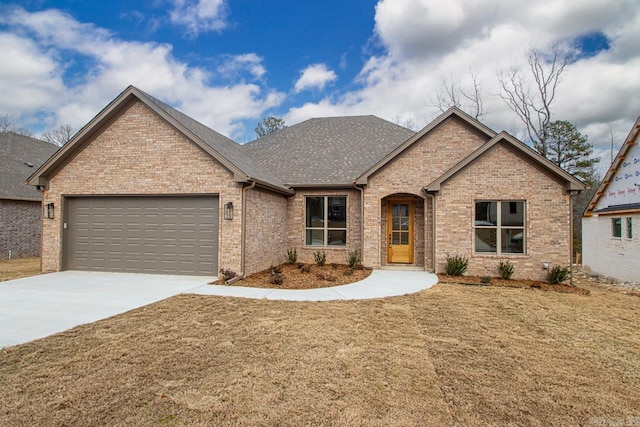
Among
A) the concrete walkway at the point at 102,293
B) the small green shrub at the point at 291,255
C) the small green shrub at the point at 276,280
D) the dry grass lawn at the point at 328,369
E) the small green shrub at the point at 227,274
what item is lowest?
the dry grass lawn at the point at 328,369

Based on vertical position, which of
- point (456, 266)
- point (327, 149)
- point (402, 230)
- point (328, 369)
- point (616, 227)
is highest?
point (327, 149)

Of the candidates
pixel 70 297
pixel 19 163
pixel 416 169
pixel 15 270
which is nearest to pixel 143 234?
pixel 70 297

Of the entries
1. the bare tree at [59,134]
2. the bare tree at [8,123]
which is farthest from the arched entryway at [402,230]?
the bare tree at [8,123]

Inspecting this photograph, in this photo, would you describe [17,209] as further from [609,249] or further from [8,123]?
[8,123]

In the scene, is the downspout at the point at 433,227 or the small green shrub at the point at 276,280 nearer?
the small green shrub at the point at 276,280

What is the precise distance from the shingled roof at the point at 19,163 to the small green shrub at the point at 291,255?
11.1m

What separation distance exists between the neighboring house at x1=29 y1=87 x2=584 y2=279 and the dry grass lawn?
3.76 meters

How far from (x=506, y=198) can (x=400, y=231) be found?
142 inches

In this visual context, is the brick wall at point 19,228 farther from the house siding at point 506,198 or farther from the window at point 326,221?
the house siding at point 506,198

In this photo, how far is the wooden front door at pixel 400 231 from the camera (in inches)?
476

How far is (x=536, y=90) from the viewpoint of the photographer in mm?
23750

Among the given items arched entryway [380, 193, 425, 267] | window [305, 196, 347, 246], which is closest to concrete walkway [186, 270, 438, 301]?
arched entryway [380, 193, 425, 267]

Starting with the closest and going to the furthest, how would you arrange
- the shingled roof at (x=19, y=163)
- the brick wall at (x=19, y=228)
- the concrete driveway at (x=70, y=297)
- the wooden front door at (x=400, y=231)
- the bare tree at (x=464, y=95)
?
1. the concrete driveway at (x=70, y=297)
2. the wooden front door at (x=400, y=231)
3. the brick wall at (x=19, y=228)
4. the shingled roof at (x=19, y=163)
5. the bare tree at (x=464, y=95)

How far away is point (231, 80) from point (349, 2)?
9.23 metres
